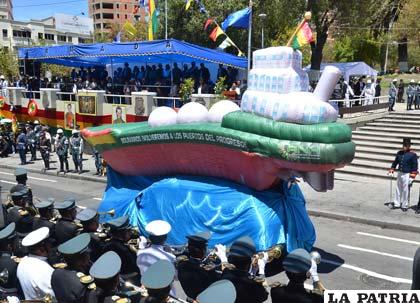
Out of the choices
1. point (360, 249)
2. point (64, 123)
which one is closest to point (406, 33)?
point (64, 123)

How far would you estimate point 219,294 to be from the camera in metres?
3.69

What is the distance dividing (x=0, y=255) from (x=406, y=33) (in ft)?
119

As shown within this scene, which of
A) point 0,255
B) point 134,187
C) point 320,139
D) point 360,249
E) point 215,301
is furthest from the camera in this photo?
point 134,187

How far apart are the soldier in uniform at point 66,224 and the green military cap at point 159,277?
2.64 metres

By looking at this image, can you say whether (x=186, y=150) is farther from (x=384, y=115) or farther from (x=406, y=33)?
(x=406, y=33)

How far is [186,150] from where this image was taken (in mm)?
9180

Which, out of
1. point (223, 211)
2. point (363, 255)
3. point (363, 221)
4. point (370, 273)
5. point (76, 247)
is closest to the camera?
point (76, 247)

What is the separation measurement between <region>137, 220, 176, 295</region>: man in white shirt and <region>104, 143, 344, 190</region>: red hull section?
272 cm

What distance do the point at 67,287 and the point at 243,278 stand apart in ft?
5.47

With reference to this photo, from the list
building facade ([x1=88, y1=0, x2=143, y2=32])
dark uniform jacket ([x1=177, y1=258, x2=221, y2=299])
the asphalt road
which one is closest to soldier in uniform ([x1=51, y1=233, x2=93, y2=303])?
dark uniform jacket ([x1=177, y1=258, x2=221, y2=299])

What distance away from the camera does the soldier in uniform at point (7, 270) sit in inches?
193

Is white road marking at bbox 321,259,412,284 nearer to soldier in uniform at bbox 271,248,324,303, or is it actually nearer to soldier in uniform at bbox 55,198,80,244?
soldier in uniform at bbox 271,248,324,303

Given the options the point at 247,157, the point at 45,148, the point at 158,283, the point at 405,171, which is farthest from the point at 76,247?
the point at 45,148

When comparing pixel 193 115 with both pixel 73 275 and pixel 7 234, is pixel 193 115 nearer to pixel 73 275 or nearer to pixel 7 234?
pixel 7 234
